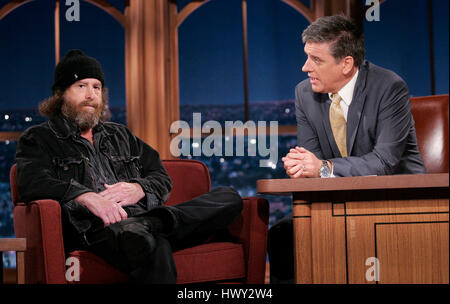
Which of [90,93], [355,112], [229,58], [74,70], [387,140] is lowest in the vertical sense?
[387,140]

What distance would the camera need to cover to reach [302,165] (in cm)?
206

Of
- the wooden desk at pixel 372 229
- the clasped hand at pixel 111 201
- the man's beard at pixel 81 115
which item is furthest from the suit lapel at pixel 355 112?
the man's beard at pixel 81 115

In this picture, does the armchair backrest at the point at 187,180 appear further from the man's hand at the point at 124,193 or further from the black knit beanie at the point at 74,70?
the black knit beanie at the point at 74,70

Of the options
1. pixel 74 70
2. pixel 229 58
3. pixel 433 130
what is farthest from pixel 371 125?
pixel 229 58

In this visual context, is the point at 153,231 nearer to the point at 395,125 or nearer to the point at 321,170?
the point at 321,170

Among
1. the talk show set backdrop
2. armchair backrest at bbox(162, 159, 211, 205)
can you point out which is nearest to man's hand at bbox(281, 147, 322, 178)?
armchair backrest at bbox(162, 159, 211, 205)

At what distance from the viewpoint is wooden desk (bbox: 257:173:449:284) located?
1.68 meters

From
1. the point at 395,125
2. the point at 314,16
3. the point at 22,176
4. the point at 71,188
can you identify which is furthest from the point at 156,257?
the point at 314,16

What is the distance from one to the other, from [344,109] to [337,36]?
13.3 inches

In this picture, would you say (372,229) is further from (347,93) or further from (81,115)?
(81,115)

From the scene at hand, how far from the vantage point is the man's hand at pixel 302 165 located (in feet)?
6.73

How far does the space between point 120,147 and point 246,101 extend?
4.05ft

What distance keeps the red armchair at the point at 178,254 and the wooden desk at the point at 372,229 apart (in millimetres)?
632

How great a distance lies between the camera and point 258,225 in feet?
8.08
